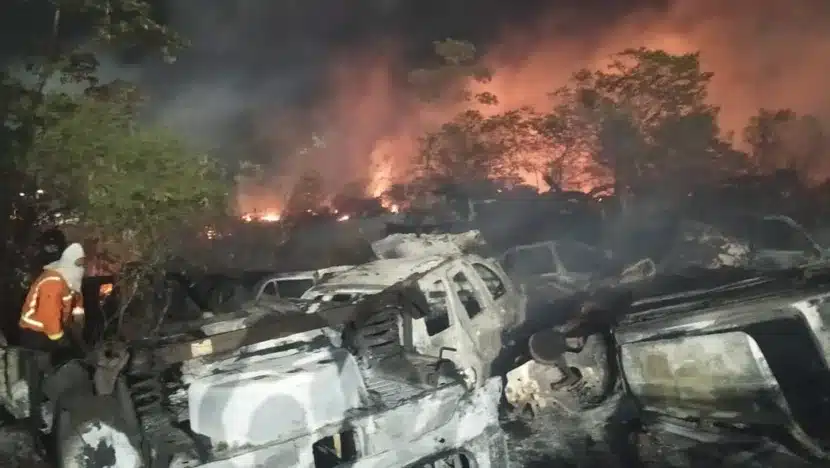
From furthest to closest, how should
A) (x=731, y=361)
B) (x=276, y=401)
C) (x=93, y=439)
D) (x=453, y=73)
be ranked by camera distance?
(x=453, y=73)
(x=731, y=361)
(x=276, y=401)
(x=93, y=439)

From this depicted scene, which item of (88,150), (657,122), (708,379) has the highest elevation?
(657,122)

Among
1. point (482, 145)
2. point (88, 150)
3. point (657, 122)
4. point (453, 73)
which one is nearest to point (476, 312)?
point (88, 150)

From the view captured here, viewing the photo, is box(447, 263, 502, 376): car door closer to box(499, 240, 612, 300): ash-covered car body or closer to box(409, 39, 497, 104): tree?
box(499, 240, 612, 300): ash-covered car body

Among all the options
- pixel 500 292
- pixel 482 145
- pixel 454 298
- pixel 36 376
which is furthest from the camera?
pixel 482 145

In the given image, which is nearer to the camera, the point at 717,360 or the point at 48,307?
the point at 717,360

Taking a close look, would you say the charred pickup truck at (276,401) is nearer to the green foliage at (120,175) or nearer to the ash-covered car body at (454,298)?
the ash-covered car body at (454,298)

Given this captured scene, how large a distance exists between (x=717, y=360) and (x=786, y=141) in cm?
2138

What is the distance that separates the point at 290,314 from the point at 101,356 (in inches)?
64.7

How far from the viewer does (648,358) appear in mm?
4043

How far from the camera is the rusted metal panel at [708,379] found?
3.53m

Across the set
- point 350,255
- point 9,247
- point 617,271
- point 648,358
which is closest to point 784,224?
point 617,271

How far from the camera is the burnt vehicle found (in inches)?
138

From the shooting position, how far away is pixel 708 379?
3.71 meters

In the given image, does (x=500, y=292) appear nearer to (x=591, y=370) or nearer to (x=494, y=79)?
(x=591, y=370)
